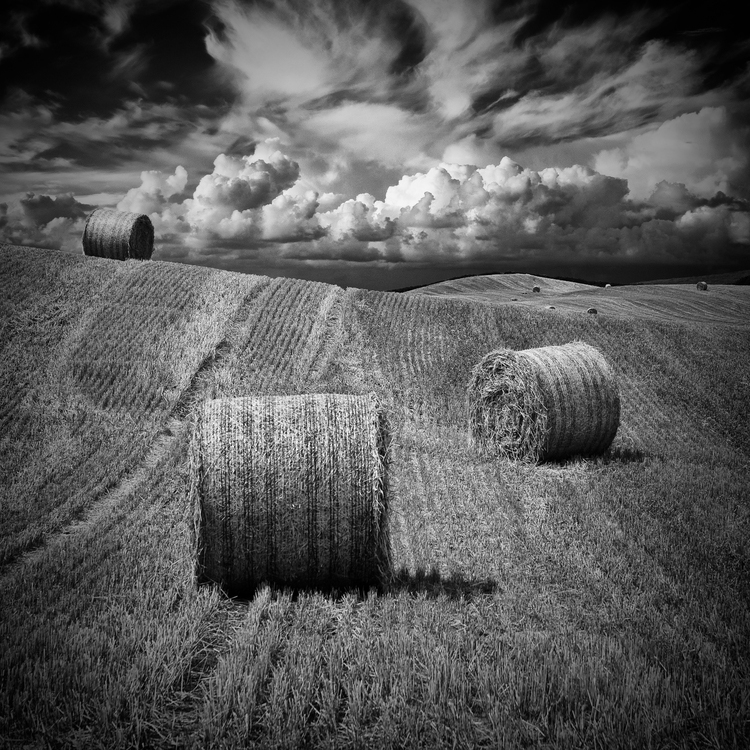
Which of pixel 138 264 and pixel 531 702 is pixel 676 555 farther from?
pixel 138 264

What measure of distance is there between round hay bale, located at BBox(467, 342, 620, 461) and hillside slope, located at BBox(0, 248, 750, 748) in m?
0.51

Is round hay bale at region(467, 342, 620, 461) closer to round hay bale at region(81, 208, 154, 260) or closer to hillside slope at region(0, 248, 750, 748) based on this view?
hillside slope at region(0, 248, 750, 748)

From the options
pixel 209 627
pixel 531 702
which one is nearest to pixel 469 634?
pixel 531 702

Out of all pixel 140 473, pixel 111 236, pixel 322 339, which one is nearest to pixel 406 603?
pixel 140 473

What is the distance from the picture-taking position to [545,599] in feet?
16.5

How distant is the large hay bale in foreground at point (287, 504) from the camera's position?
5.14 meters

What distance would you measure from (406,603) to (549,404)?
6067 mm

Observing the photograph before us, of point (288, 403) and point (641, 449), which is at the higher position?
point (288, 403)

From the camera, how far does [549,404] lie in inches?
393

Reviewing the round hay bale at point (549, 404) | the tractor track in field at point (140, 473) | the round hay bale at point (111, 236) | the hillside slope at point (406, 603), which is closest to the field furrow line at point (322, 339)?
the hillside slope at point (406, 603)

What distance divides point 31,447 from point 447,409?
9508mm

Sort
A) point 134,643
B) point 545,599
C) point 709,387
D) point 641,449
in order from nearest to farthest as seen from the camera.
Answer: point 134,643
point 545,599
point 641,449
point 709,387

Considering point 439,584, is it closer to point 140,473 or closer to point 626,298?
point 140,473

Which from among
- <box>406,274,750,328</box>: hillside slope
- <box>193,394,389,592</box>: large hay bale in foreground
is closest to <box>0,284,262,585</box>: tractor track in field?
<box>193,394,389,592</box>: large hay bale in foreground
